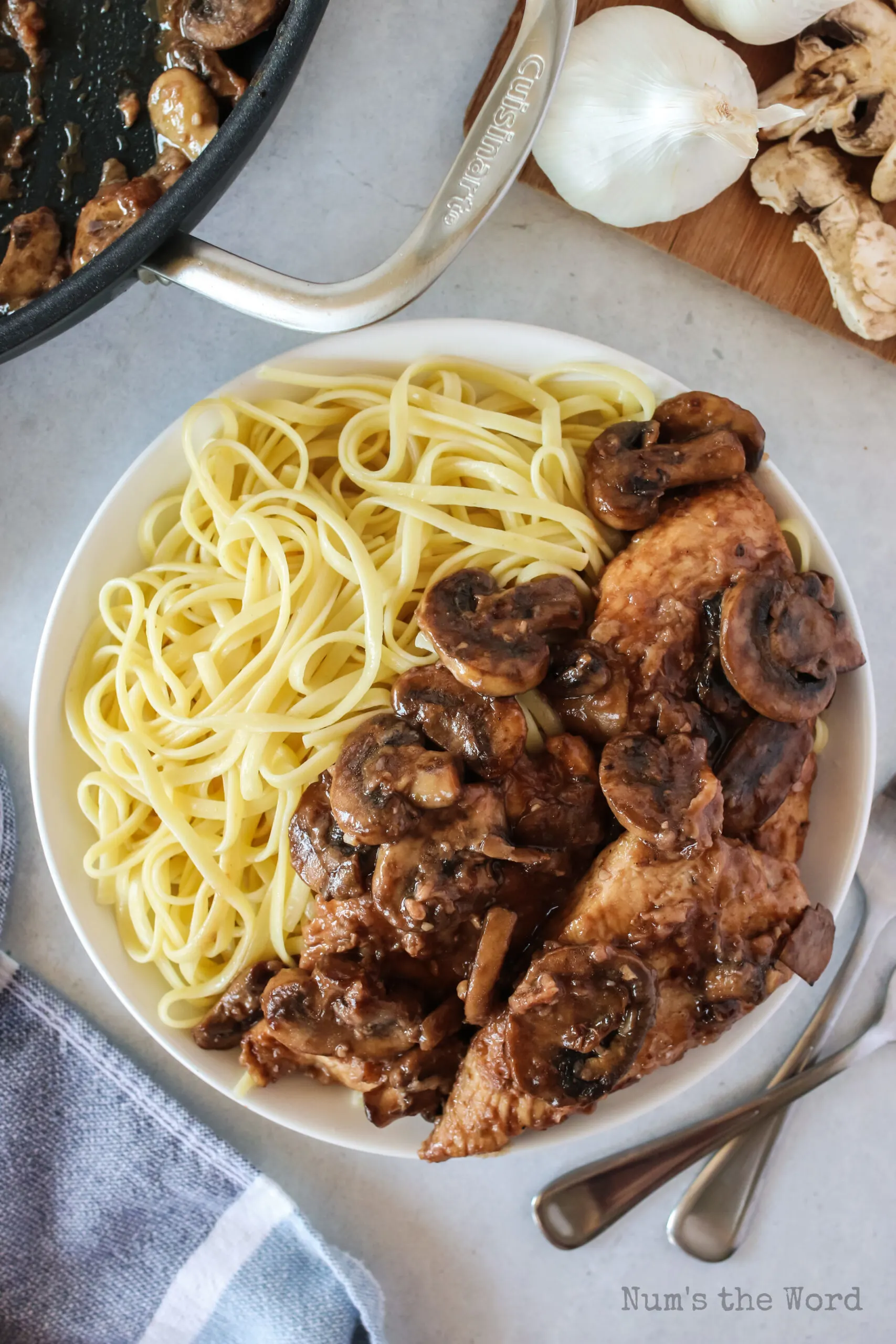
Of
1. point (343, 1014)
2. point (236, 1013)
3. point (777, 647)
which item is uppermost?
point (777, 647)

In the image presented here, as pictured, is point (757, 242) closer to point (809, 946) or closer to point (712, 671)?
point (712, 671)

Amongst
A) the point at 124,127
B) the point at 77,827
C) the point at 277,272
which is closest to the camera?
the point at 277,272

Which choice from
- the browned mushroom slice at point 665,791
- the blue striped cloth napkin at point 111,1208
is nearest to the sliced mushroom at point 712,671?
the browned mushroom slice at point 665,791

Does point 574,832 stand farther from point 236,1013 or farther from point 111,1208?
point 111,1208

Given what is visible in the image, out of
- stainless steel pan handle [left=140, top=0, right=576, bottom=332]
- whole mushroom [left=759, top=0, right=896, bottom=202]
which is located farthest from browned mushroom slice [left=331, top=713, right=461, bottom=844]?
whole mushroom [left=759, top=0, right=896, bottom=202]

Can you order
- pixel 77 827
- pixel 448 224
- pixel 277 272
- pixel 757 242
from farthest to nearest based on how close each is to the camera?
pixel 757 242, pixel 77 827, pixel 277 272, pixel 448 224

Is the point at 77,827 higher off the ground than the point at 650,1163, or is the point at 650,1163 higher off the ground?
the point at 77,827

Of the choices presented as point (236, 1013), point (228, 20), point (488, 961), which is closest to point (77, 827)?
point (236, 1013)

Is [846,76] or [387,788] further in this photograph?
[846,76]

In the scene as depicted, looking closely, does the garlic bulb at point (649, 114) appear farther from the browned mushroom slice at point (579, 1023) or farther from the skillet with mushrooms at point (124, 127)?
the browned mushroom slice at point (579, 1023)
